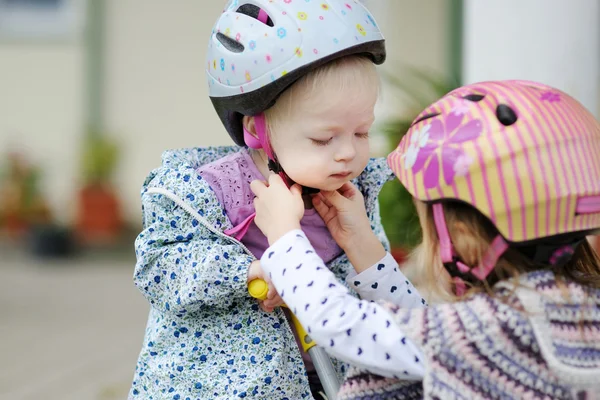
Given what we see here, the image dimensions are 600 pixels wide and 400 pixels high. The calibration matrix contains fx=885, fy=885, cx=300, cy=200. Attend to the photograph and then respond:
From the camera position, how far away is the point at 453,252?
2072mm

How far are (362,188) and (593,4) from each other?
110 inches

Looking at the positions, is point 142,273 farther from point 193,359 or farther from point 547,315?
point 547,315

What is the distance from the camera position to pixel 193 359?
2398mm

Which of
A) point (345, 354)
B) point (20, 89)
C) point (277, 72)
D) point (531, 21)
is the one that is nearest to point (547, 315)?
point (345, 354)

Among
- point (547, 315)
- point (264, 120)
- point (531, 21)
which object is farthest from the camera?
point (531, 21)

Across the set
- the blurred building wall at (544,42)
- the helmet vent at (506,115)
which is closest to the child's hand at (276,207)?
the helmet vent at (506,115)

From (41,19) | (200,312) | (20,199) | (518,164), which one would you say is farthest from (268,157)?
(41,19)

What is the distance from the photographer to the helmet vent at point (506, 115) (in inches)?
78.9

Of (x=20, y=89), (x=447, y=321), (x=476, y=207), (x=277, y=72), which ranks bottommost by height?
(x=20, y=89)

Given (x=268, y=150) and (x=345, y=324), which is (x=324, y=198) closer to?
(x=268, y=150)

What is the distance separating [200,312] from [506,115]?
988 millimetres

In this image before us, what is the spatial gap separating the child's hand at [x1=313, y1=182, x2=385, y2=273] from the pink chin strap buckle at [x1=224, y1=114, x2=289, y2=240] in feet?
0.52

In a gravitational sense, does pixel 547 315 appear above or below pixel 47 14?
above

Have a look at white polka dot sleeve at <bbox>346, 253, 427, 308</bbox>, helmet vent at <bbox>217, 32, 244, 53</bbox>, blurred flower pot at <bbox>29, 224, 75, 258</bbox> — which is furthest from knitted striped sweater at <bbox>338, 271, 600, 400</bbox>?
blurred flower pot at <bbox>29, 224, 75, 258</bbox>
